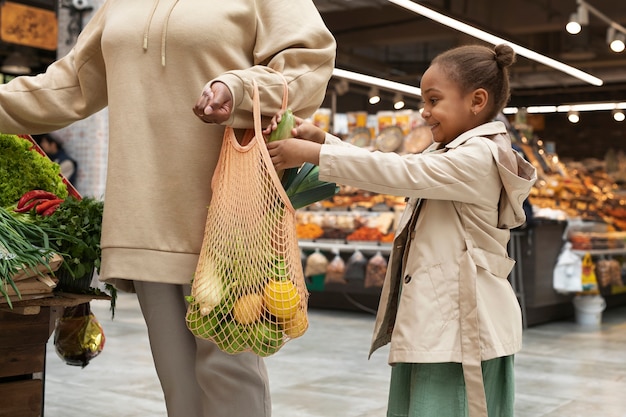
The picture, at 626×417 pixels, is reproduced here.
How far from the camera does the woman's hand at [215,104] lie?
1.62 meters

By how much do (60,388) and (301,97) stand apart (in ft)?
9.93

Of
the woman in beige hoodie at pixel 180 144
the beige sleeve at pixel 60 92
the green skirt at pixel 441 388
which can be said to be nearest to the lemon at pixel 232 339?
the woman in beige hoodie at pixel 180 144

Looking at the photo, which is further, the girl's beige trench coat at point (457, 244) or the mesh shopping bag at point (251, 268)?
the girl's beige trench coat at point (457, 244)

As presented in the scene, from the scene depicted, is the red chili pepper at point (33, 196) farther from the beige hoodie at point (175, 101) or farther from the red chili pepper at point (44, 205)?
the beige hoodie at point (175, 101)

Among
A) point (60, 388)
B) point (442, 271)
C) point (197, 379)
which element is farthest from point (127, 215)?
point (60, 388)

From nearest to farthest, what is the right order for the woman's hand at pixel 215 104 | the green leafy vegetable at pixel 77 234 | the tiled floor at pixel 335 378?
the woman's hand at pixel 215 104 → the green leafy vegetable at pixel 77 234 → the tiled floor at pixel 335 378

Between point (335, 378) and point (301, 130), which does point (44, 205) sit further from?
point (335, 378)

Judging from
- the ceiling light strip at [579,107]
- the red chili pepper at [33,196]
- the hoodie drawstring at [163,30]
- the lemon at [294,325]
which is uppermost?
the ceiling light strip at [579,107]

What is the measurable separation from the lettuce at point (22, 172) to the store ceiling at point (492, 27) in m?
8.99

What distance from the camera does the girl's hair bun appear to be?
6.59 ft

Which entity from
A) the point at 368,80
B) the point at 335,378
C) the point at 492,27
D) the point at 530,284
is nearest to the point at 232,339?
the point at 335,378

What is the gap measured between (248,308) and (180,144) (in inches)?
16.5

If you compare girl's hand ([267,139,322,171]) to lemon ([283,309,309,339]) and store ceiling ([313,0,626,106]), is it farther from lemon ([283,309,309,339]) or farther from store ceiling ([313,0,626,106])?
store ceiling ([313,0,626,106])

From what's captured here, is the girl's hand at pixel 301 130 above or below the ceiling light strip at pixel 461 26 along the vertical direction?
below
